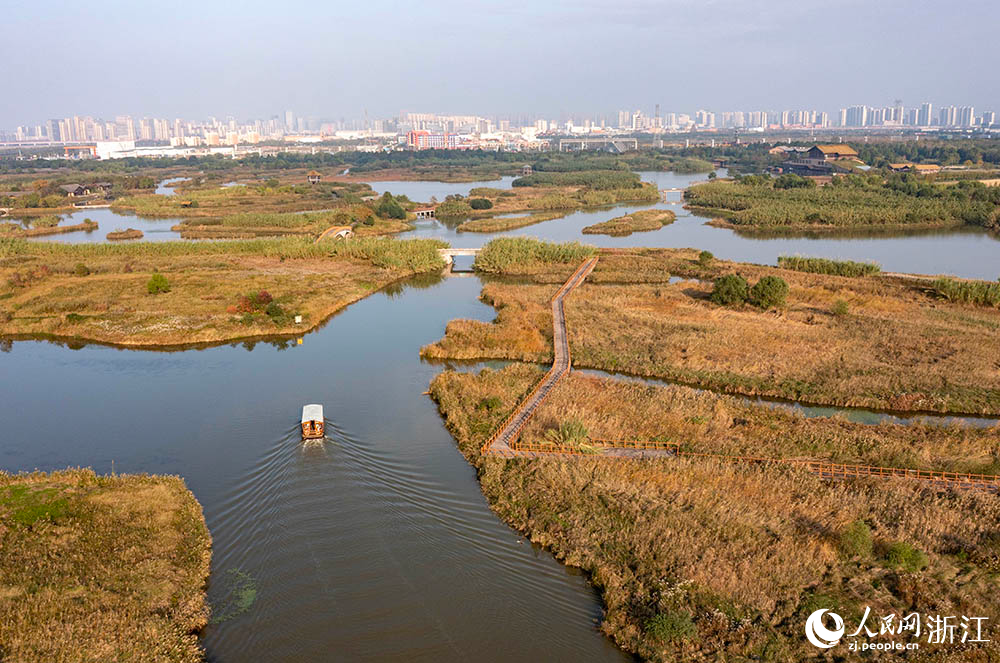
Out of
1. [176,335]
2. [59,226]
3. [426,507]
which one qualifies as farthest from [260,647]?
[59,226]

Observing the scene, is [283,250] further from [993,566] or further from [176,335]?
[993,566]

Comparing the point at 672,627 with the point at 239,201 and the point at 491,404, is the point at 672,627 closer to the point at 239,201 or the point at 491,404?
the point at 491,404

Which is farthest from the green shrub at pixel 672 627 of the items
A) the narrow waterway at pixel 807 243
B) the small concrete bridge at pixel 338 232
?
the small concrete bridge at pixel 338 232

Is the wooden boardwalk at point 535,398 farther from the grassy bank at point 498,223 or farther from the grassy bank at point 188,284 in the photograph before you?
the grassy bank at point 498,223

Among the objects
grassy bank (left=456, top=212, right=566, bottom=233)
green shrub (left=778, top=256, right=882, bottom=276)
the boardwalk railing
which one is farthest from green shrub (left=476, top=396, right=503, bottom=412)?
grassy bank (left=456, top=212, right=566, bottom=233)

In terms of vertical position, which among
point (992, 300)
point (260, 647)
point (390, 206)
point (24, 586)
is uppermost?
point (390, 206)

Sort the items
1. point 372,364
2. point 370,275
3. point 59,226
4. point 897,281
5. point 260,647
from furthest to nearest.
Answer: point 59,226
point 370,275
point 897,281
point 372,364
point 260,647
